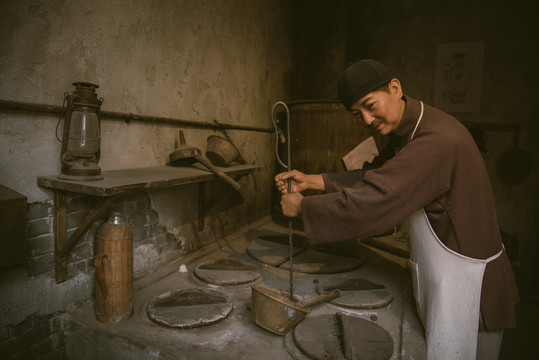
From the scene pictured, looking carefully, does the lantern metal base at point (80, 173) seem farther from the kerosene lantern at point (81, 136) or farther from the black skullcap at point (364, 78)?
the black skullcap at point (364, 78)

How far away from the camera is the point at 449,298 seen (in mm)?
1925

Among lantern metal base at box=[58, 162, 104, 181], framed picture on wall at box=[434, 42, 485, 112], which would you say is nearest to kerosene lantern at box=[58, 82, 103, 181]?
lantern metal base at box=[58, 162, 104, 181]

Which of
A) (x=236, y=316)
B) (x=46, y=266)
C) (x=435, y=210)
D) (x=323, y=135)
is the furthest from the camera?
(x=323, y=135)

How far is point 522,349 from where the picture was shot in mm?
3842

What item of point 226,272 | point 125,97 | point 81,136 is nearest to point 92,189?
point 81,136

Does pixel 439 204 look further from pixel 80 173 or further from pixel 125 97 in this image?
pixel 125 97

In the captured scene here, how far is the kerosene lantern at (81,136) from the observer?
6.59ft

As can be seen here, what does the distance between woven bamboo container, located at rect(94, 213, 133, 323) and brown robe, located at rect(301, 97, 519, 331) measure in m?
1.17

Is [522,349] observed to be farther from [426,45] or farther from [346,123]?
[426,45]

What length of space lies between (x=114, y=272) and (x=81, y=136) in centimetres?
85

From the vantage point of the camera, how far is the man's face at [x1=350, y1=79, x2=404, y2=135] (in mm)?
2021

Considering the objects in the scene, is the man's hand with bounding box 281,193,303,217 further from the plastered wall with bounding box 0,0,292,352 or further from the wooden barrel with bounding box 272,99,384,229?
the wooden barrel with bounding box 272,99,384,229

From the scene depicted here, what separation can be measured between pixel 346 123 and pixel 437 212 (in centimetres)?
232

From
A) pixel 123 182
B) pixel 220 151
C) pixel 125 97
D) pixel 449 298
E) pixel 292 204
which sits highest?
pixel 125 97
